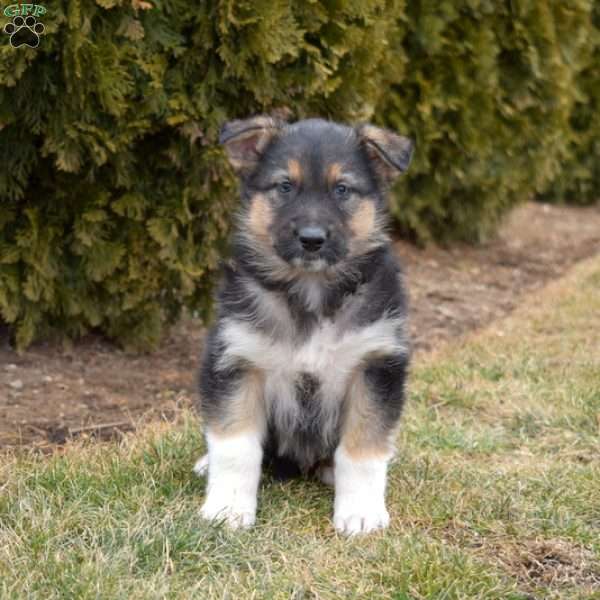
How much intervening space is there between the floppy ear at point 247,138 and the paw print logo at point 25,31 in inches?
66.5

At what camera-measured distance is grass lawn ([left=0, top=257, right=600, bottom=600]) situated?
3787 millimetres

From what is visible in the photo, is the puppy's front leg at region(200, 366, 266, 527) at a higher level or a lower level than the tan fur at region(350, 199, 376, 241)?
lower

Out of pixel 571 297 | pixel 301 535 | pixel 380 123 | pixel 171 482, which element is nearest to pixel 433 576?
pixel 301 535

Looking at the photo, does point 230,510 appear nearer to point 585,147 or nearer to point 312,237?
point 312,237

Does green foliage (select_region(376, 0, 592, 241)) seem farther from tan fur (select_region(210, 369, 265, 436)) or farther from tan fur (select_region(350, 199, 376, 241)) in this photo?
tan fur (select_region(210, 369, 265, 436))

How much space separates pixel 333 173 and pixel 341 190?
3.7 inches

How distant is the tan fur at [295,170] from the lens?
14.3 ft

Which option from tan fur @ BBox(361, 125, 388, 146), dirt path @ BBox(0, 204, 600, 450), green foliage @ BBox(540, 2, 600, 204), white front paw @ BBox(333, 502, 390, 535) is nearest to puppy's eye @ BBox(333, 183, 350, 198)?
tan fur @ BBox(361, 125, 388, 146)

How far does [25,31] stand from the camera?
5.71 metres

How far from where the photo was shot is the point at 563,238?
12.1m

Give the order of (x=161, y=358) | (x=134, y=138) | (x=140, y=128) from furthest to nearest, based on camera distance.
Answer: (x=161, y=358) → (x=134, y=138) → (x=140, y=128)

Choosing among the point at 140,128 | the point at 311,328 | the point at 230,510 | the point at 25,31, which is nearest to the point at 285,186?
the point at 311,328

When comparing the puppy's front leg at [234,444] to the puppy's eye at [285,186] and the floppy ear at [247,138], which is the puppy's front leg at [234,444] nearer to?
the puppy's eye at [285,186]

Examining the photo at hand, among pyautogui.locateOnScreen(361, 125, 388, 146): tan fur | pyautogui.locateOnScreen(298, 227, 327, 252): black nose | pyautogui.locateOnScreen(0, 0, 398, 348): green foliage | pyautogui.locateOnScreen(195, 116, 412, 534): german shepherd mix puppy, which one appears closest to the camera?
pyautogui.locateOnScreen(298, 227, 327, 252): black nose
